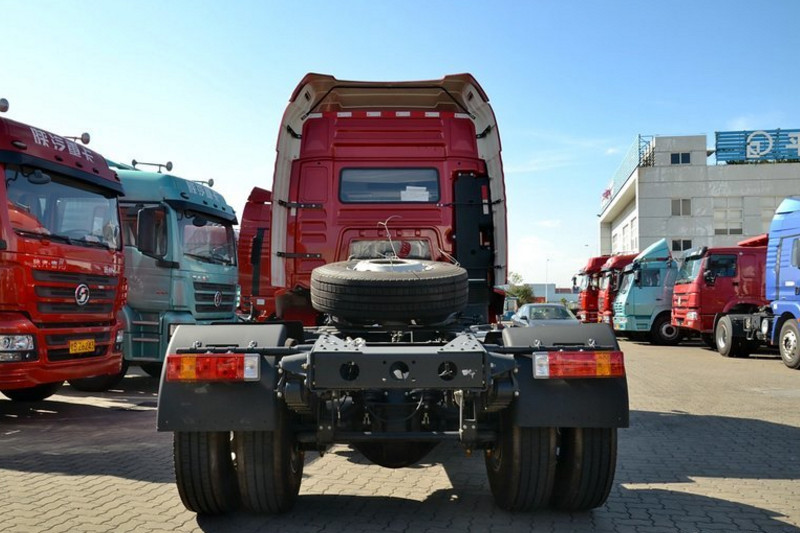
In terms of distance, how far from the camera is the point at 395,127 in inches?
272

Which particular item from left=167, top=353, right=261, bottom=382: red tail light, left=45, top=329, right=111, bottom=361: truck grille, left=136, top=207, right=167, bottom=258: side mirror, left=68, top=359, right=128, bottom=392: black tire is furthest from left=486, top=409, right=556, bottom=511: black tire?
left=68, top=359, right=128, bottom=392: black tire

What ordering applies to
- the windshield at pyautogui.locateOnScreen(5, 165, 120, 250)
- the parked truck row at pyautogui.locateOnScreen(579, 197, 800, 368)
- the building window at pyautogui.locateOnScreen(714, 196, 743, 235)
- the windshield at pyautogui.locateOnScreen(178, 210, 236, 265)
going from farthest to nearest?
the building window at pyautogui.locateOnScreen(714, 196, 743, 235)
the parked truck row at pyautogui.locateOnScreen(579, 197, 800, 368)
the windshield at pyautogui.locateOnScreen(178, 210, 236, 265)
the windshield at pyautogui.locateOnScreen(5, 165, 120, 250)

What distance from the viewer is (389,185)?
6.82 m

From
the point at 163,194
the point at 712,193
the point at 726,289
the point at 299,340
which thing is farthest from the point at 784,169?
the point at 299,340

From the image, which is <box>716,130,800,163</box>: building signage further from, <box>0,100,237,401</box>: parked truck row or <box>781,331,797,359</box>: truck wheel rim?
<box>0,100,237,401</box>: parked truck row

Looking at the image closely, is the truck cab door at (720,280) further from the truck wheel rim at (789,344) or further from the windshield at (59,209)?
the windshield at (59,209)

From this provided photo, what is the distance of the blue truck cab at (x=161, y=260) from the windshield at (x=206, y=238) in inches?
0.6

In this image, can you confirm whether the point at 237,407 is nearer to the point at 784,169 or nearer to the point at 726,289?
the point at 726,289

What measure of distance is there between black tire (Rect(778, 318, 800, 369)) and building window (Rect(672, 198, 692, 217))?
1148 inches

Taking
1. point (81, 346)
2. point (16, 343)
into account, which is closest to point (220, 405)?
point (16, 343)

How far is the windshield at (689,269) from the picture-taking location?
749 inches

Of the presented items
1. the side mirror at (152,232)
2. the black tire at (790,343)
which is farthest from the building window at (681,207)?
the side mirror at (152,232)

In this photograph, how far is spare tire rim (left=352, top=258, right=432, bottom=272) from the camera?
187 inches

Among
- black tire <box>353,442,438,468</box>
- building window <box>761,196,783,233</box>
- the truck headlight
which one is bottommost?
black tire <box>353,442,438,468</box>
